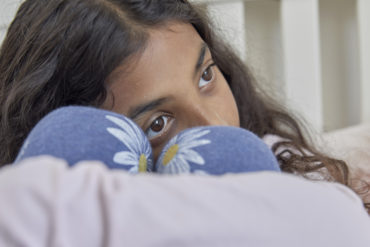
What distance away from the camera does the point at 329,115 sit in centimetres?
136

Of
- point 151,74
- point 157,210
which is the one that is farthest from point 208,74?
point 157,210

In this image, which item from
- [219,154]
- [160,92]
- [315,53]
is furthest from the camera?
[315,53]

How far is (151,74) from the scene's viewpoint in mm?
589

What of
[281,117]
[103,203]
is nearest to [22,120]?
[103,203]

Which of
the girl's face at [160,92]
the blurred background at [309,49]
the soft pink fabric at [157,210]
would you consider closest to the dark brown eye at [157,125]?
the girl's face at [160,92]

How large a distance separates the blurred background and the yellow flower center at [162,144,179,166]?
666mm

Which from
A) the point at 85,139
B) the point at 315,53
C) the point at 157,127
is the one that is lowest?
the point at 315,53

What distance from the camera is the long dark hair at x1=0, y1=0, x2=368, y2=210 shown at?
61 centimetres

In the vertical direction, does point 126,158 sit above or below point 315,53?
above

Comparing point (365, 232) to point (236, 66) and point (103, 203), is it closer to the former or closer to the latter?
point (103, 203)

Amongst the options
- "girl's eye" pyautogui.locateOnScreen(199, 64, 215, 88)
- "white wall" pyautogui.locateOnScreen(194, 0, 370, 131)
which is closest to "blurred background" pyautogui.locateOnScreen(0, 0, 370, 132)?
"white wall" pyautogui.locateOnScreen(194, 0, 370, 131)

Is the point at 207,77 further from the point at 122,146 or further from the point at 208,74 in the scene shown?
the point at 122,146

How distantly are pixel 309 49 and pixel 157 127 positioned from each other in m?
0.68

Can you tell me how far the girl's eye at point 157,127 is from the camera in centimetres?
60
